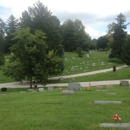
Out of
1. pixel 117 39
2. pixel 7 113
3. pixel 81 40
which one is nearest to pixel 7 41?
pixel 81 40

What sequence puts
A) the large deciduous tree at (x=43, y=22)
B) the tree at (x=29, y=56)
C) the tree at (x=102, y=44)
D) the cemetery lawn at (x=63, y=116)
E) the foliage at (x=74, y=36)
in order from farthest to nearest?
1. the tree at (x=102, y=44)
2. the foliage at (x=74, y=36)
3. the large deciduous tree at (x=43, y=22)
4. the tree at (x=29, y=56)
5. the cemetery lawn at (x=63, y=116)

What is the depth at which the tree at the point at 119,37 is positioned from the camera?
171ft

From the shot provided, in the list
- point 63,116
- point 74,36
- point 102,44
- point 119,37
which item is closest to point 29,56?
point 63,116

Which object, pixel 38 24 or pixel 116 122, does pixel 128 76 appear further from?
pixel 116 122

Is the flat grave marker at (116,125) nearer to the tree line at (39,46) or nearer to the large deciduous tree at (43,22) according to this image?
the tree line at (39,46)

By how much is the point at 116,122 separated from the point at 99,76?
25572 mm

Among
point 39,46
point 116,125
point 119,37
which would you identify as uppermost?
point 119,37

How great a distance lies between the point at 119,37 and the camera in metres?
53.8

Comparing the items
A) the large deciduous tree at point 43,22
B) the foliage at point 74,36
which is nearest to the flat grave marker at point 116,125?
the large deciduous tree at point 43,22

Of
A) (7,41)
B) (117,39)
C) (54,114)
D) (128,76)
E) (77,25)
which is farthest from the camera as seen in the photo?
(77,25)

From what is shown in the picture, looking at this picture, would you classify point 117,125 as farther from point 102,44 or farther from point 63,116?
point 102,44

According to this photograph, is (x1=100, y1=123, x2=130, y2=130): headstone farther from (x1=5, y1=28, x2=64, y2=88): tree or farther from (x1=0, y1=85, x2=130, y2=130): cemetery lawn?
(x1=5, y1=28, x2=64, y2=88): tree

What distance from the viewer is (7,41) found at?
63.7 m

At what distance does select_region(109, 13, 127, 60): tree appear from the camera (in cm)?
5219
